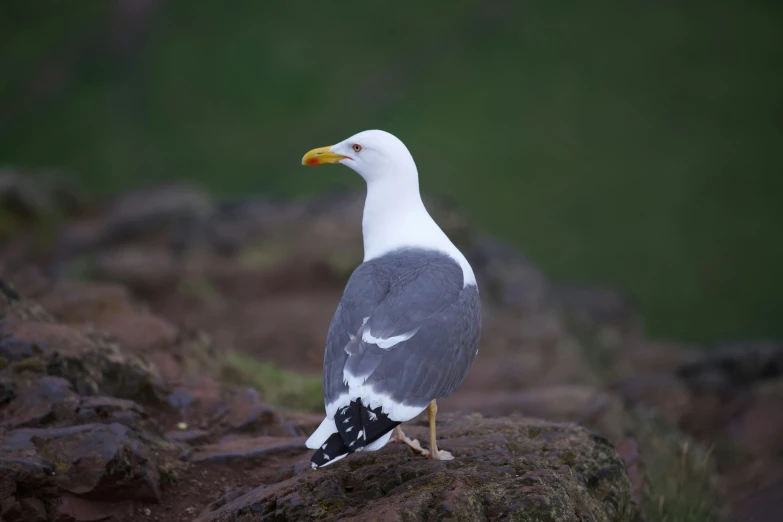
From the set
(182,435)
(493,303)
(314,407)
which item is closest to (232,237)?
(493,303)

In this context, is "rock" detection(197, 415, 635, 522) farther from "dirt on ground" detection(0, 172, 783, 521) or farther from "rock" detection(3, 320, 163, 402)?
"rock" detection(3, 320, 163, 402)

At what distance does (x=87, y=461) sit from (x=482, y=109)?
22784 millimetres

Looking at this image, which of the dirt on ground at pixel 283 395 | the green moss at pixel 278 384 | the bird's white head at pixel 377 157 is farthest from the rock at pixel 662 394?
the bird's white head at pixel 377 157

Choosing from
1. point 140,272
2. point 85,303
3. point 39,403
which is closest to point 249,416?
point 39,403

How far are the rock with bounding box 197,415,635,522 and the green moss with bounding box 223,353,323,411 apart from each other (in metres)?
2.76

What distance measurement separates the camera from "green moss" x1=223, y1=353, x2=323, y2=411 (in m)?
7.23

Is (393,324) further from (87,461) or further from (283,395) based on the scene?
(283,395)

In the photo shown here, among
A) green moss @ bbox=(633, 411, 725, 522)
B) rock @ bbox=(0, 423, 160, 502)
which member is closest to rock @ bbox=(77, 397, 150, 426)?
rock @ bbox=(0, 423, 160, 502)

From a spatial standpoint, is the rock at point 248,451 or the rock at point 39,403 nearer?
the rock at point 39,403

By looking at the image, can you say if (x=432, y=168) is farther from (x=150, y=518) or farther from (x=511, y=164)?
(x=150, y=518)

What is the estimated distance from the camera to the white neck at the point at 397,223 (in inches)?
200

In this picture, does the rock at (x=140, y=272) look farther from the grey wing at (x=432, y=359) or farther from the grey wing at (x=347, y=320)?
the grey wing at (x=432, y=359)

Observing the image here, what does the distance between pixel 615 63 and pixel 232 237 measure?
16.5 meters

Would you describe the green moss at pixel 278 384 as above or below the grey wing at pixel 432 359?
below
